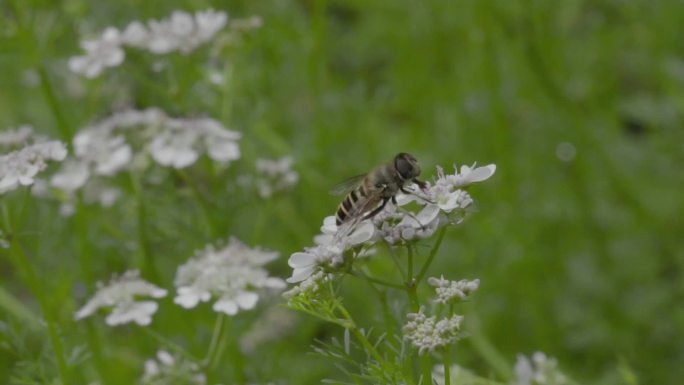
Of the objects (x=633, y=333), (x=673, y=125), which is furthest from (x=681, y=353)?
(x=673, y=125)

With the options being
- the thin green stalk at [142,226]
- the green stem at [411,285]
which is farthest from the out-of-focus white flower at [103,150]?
the green stem at [411,285]

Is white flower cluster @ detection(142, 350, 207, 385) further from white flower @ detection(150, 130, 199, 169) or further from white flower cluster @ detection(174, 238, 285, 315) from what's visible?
white flower @ detection(150, 130, 199, 169)

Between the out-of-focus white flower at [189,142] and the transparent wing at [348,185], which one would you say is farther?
the out-of-focus white flower at [189,142]

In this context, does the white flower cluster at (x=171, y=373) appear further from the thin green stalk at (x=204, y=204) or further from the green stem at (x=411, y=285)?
the green stem at (x=411, y=285)

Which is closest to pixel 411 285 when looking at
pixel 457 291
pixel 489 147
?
pixel 457 291

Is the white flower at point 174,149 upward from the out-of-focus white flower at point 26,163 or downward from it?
upward

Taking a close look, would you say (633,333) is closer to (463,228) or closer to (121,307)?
(463,228)
